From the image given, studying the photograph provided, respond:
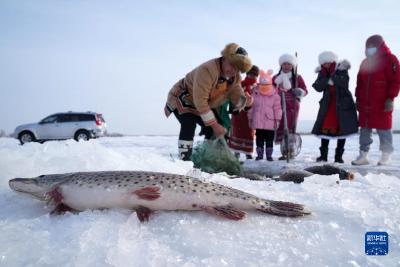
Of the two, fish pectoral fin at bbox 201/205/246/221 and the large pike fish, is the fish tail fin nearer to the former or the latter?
the large pike fish

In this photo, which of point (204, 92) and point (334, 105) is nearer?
point (204, 92)

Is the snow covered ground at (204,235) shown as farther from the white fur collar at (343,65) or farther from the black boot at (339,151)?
the white fur collar at (343,65)

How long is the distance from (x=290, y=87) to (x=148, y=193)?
5.84 metres

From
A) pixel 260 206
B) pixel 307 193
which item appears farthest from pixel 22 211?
pixel 307 193

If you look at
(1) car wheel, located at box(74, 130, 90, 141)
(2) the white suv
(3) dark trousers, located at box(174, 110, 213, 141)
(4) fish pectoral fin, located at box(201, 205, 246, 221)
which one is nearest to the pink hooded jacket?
(3) dark trousers, located at box(174, 110, 213, 141)

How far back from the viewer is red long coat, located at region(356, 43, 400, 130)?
20.5ft

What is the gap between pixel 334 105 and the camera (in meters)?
6.86

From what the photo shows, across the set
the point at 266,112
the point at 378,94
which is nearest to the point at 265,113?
the point at 266,112

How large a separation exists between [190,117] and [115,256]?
11.2 feet

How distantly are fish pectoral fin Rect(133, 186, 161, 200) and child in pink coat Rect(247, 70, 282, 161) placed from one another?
5.17 m

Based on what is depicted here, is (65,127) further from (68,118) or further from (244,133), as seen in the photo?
(244,133)

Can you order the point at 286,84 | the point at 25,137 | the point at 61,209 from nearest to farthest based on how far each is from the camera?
the point at 61,209
the point at 286,84
the point at 25,137

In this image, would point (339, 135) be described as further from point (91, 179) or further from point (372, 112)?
point (91, 179)

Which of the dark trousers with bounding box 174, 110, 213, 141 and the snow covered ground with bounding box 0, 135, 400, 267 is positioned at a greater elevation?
the dark trousers with bounding box 174, 110, 213, 141
